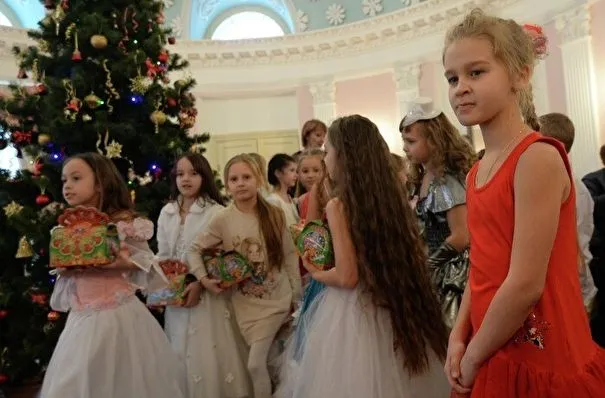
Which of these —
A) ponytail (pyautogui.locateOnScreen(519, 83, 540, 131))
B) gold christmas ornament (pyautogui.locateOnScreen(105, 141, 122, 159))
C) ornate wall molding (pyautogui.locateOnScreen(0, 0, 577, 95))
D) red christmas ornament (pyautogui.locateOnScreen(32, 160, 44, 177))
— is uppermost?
ornate wall molding (pyautogui.locateOnScreen(0, 0, 577, 95))

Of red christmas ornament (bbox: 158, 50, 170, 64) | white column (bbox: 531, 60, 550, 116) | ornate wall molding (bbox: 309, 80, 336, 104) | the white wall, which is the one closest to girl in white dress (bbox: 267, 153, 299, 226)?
red christmas ornament (bbox: 158, 50, 170, 64)

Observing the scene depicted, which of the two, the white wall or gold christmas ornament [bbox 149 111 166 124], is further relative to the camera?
the white wall

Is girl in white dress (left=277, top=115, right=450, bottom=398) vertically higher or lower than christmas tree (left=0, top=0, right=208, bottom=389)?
lower

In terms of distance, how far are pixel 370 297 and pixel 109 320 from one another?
1323 millimetres

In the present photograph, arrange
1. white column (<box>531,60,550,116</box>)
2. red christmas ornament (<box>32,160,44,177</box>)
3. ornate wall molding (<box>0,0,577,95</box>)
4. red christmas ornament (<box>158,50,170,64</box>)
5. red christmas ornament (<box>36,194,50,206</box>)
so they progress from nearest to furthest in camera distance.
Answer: red christmas ornament (<box>36,194,50,206</box>), red christmas ornament (<box>32,160,44,177</box>), red christmas ornament (<box>158,50,170,64</box>), white column (<box>531,60,550,116</box>), ornate wall molding (<box>0,0,577,95</box>)

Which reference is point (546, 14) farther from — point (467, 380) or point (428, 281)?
point (467, 380)

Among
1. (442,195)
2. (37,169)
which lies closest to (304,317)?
(442,195)

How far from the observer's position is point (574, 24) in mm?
7168

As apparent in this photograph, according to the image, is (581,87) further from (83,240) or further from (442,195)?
(83,240)

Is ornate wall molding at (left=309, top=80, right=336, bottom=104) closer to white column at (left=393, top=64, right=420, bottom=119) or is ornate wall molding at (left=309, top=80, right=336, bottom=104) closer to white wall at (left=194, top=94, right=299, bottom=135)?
white wall at (left=194, top=94, right=299, bottom=135)

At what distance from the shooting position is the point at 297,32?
10.6 meters

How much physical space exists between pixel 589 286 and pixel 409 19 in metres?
7.15

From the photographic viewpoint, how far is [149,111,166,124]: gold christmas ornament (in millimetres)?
4062

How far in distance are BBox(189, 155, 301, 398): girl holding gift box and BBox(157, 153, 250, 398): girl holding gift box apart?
0.39 ft
